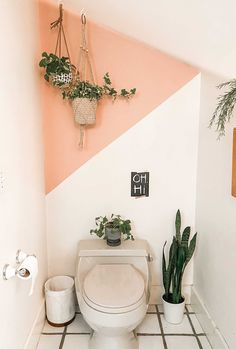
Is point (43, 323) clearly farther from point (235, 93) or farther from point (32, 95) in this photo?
point (235, 93)

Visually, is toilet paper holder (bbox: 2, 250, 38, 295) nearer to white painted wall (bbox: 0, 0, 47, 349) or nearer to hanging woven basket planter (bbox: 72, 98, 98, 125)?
white painted wall (bbox: 0, 0, 47, 349)

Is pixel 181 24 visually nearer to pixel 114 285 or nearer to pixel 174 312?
pixel 114 285

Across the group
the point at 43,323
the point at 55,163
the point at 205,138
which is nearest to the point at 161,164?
the point at 205,138

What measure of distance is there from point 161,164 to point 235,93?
39.8 inches

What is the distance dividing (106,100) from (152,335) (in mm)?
1653

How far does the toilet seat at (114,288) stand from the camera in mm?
1514

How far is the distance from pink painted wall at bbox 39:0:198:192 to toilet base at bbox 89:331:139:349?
104 centimetres

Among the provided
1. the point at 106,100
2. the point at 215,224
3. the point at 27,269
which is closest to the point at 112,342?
the point at 27,269

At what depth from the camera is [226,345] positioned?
154 centimetres

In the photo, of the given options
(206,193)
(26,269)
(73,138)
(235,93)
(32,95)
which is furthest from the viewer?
(73,138)

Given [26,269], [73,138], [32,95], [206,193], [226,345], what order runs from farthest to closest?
[73,138] < [206,193] < [32,95] < [226,345] < [26,269]

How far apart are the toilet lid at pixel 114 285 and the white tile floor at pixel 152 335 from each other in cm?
43

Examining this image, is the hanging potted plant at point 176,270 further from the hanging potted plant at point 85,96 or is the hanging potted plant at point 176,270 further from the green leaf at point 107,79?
the green leaf at point 107,79

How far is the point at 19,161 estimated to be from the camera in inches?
58.0
